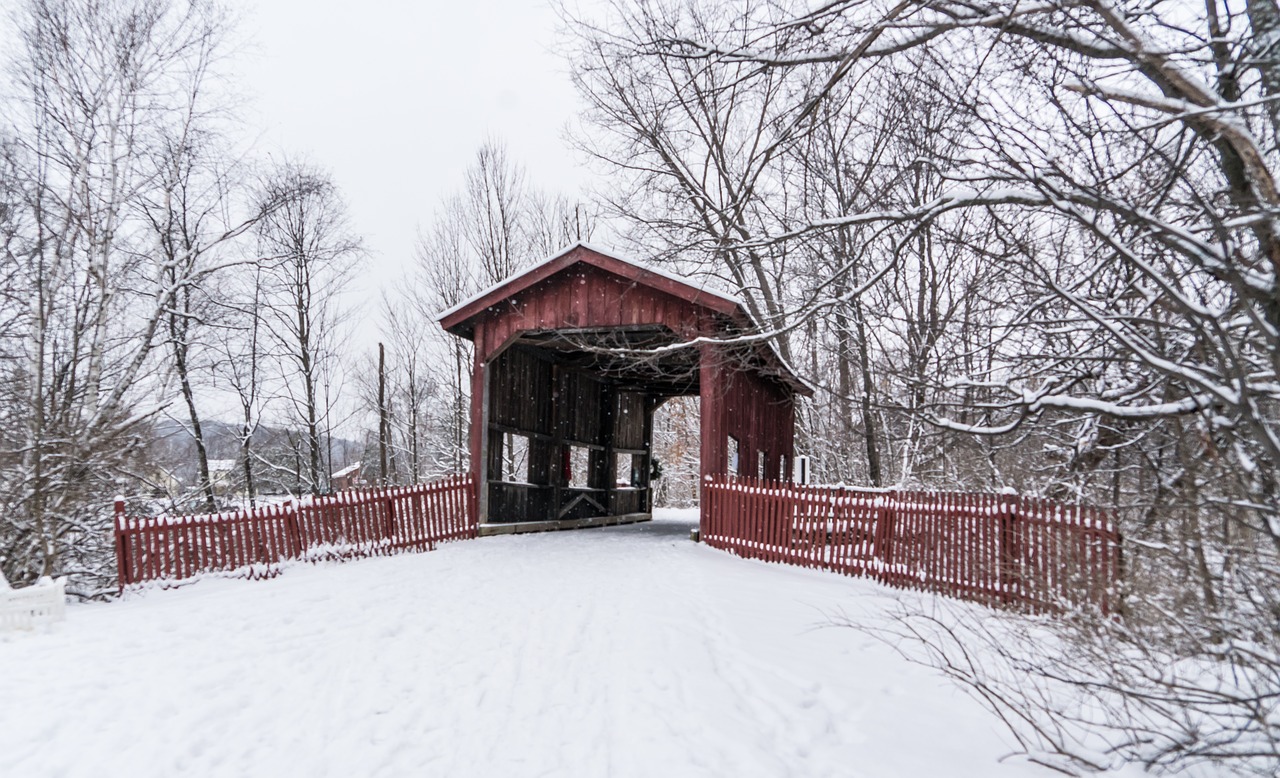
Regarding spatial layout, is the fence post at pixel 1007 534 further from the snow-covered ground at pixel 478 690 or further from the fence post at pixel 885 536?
the snow-covered ground at pixel 478 690

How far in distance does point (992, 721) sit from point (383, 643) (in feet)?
14.1

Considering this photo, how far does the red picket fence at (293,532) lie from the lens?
7.82 m

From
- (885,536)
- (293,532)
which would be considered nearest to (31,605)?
(293,532)

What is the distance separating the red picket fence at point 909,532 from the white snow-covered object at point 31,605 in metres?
7.76

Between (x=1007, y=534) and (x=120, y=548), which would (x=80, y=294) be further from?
(x=1007, y=534)

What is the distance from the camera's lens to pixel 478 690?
457 cm

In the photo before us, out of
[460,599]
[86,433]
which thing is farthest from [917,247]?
[86,433]

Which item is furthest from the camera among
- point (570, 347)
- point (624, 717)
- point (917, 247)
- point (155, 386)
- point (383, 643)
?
point (570, 347)

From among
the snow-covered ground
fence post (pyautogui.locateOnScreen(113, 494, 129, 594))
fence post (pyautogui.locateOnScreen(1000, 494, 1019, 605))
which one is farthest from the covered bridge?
fence post (pyautogui.locateOnScreen(113, 494, 129, 594))

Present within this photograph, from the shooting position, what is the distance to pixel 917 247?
42.1 feet

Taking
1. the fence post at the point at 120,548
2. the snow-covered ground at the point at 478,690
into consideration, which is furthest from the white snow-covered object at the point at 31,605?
the fence post at the point at 120,548

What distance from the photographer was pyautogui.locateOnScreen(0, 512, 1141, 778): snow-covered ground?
3.61 m

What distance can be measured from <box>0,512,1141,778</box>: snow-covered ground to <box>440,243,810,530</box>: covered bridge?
3839 millimetres

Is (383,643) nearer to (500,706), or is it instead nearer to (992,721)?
(500,706)
